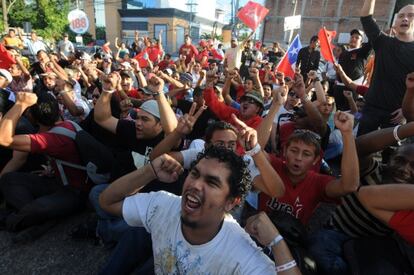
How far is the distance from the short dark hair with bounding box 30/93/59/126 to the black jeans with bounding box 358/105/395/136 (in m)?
3.31

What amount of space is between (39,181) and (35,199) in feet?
0.82

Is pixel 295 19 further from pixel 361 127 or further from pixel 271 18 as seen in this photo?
pixel 271 18

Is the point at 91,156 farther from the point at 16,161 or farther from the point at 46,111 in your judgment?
the point at 16,161

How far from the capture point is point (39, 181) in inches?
125

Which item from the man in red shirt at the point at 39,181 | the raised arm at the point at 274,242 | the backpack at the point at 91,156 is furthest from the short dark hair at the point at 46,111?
the raised arm at the point at 274,242

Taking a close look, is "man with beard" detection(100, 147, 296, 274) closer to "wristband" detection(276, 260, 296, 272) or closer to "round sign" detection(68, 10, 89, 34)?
"wristband" detection(276, 260, 296, 272)

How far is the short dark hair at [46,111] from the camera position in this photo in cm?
313

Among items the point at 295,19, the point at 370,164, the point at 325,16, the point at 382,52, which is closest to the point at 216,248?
the point at 370,164

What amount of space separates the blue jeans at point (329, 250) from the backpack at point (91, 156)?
1.92 m

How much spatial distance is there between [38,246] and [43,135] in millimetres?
1004

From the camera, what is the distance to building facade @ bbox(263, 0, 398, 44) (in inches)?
1519

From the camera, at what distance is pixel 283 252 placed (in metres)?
1.51

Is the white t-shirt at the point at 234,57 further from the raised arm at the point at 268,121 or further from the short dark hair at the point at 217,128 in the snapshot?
the short dark hair at the point at 217,128

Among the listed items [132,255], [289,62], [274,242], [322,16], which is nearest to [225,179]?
[274,242]
